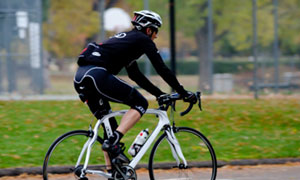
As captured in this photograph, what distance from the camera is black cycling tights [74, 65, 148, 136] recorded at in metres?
5.41

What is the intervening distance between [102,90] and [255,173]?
2.63m

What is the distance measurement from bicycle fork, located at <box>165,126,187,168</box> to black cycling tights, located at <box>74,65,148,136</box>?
1.25ft

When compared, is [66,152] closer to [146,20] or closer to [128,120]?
[128,120]

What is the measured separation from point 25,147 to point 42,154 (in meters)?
0.42

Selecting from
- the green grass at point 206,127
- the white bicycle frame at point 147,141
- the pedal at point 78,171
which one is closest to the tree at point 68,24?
the green grass at point 206,127

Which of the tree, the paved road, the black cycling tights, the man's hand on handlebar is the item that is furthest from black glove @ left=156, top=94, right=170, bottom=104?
the tree

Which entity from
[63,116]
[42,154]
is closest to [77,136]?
[42,154]


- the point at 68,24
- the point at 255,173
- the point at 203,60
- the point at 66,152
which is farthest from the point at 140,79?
the point at 68,24

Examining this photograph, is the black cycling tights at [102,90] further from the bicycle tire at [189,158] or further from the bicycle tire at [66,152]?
the bicycle tire at [189,158]

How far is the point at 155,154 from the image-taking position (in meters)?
5.74

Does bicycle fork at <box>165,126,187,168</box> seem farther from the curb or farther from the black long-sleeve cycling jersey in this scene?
the black long-sleeve cycling jersey

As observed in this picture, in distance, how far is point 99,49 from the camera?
5.52 metres

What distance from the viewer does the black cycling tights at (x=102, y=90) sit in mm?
5414

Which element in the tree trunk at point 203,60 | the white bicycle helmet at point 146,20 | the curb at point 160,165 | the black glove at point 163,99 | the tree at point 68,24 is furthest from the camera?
the tree at point 68,24
